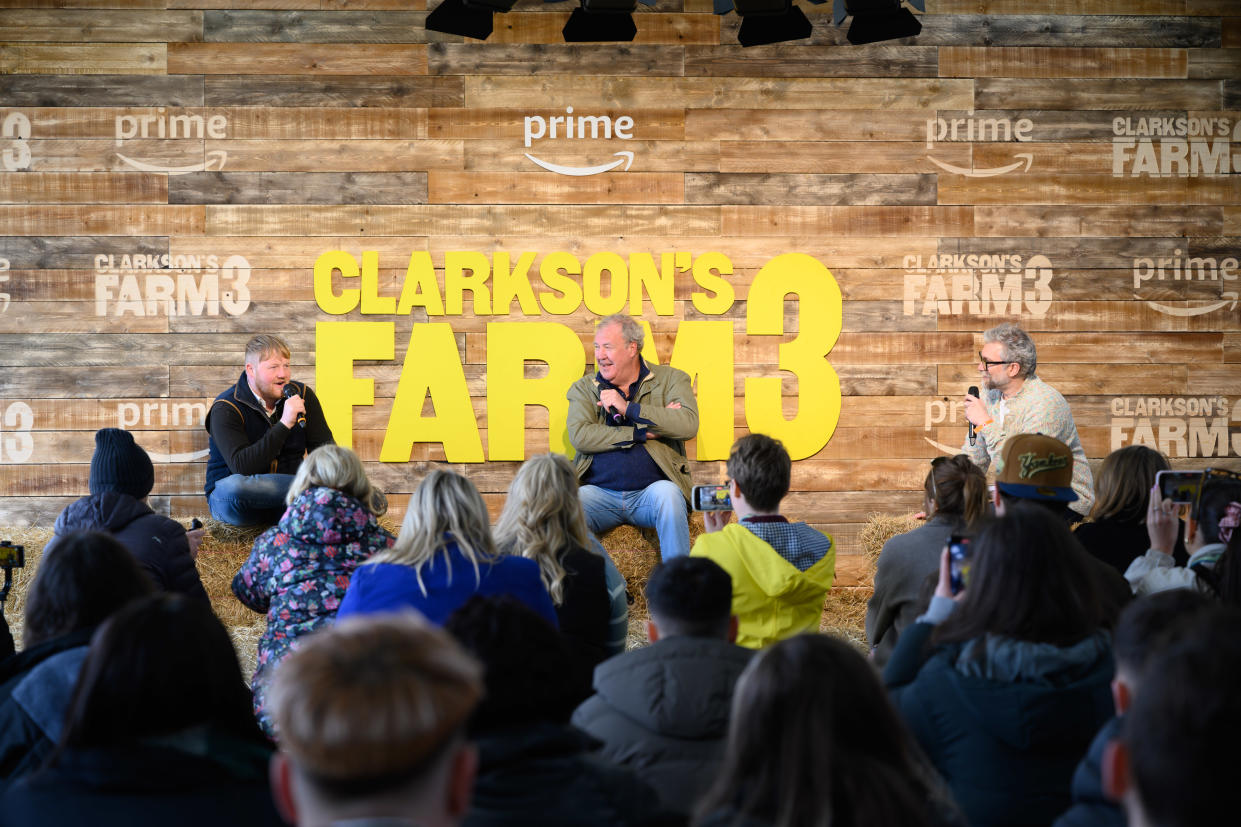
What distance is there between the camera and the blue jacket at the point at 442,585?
2672mm

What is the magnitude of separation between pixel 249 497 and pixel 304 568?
1.92 m

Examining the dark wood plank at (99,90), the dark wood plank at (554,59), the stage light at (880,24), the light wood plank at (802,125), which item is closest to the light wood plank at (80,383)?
the dark wood plank at (99,90)

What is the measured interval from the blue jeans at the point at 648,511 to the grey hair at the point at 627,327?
699 mm

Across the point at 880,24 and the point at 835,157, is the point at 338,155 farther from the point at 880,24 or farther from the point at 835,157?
the point at 880,24

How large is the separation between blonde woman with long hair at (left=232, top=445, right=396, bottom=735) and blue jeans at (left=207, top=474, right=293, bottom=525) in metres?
1.71

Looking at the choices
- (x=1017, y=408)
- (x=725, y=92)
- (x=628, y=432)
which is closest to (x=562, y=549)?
(x=628, y=432)

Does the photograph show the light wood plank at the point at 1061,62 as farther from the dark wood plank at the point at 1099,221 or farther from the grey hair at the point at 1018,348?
the grey hair at the point at 1018,348

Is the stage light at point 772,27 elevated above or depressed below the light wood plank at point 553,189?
above

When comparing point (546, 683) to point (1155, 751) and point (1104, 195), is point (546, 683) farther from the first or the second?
point (1104, 195)

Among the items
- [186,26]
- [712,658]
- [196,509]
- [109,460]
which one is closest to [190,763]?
[712,658]

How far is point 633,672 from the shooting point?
210 centimetres

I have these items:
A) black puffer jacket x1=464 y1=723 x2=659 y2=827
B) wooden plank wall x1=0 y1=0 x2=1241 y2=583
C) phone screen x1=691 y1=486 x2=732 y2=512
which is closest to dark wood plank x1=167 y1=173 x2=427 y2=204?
wooden plank wall x1=0 y1=0 x2=1241 y2=583

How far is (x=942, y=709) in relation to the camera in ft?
6.53

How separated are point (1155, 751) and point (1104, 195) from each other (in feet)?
17.4
